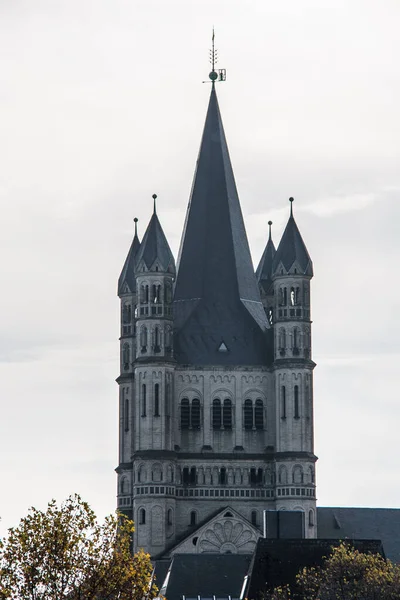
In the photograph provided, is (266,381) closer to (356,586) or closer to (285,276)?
(285,276)

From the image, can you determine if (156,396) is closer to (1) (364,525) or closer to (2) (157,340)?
(2) (157,340)

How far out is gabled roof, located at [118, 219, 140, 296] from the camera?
163625 mm

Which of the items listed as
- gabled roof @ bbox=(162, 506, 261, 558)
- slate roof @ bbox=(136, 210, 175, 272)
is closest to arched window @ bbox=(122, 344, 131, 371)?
slate roof @ bbox=(136, 210, 175, 272)

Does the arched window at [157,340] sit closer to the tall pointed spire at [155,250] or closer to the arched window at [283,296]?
the tall pointed spire at [155,250]

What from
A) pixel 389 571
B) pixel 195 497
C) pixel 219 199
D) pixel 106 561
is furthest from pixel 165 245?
pixel 106 561

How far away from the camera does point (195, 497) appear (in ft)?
507

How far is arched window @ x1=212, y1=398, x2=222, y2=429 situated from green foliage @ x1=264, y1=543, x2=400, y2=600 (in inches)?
1956

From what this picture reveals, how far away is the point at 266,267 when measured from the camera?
16962 cm

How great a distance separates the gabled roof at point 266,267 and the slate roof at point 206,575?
113 feet

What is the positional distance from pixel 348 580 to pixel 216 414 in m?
55.4

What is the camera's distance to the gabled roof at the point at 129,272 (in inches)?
6442

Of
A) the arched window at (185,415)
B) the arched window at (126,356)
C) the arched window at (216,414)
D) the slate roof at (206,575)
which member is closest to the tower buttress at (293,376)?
the arched window at (216,414)

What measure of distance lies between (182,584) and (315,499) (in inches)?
A: 929

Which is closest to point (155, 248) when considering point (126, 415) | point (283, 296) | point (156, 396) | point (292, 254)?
point (283, 296)
